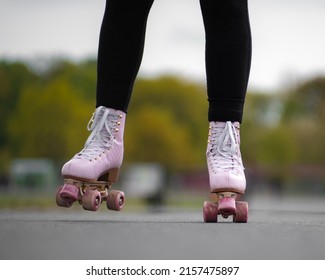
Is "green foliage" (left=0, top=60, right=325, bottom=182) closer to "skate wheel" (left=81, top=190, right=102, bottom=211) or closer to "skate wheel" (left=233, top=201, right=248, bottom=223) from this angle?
"skate wheel" (left=81, top=190, right=102, bottom=211)

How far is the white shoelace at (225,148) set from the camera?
284cm

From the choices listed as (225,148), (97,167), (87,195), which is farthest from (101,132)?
(225,148)

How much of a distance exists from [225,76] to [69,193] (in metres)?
0.68

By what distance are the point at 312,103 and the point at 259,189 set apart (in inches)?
349

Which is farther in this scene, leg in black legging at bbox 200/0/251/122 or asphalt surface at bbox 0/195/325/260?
leg in black legging at bbox 200/0/251/122

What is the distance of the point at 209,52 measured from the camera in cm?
290

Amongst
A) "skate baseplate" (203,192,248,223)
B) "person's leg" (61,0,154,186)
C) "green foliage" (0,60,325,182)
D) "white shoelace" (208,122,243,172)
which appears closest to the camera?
"skate baseplate" (203,192,248,223)

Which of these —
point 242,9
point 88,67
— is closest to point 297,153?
point 88,67

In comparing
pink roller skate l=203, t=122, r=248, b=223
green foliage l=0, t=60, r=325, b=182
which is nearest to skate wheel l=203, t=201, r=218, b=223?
pink roller skate l=203, t=122, r=248, b=223

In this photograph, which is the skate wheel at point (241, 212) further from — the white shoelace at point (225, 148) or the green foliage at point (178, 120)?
the green foliage at point (178, 120)

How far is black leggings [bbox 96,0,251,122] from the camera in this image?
2.86 metres

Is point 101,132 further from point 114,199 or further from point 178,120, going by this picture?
point 178,120

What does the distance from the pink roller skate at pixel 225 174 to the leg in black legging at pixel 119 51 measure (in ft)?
1.17

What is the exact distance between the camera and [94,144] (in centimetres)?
295
